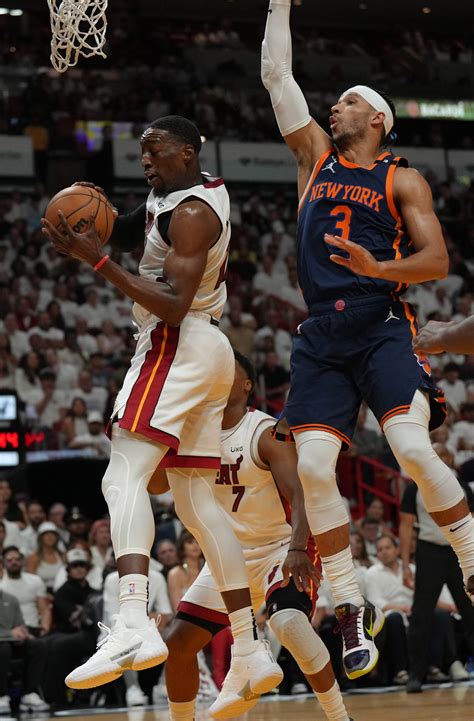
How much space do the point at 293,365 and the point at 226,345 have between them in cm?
37

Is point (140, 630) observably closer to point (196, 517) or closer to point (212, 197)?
point (196, 517)

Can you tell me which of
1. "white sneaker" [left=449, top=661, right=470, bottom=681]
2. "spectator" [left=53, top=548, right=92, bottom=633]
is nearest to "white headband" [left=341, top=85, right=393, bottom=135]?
"spectator" [left=53, top=548, right=92, bottom=633]

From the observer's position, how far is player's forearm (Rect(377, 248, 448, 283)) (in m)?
5.67

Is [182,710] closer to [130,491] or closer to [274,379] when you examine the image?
[130,491]

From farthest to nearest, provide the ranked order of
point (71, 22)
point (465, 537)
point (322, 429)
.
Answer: point (71, 22)
point (322, 429)
point (465, 537)

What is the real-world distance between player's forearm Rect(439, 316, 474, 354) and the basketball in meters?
2.18

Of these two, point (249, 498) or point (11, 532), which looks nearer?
point (249, 498)

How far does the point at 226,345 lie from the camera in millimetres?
6094

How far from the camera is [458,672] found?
1194 cm

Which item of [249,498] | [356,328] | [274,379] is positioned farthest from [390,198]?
[274,379]

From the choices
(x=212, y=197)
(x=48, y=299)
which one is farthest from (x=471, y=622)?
(x=48, y=299)

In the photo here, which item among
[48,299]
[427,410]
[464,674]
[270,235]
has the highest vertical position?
[270,235]

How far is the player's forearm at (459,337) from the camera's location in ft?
13.7

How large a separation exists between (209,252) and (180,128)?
25.5 inches
